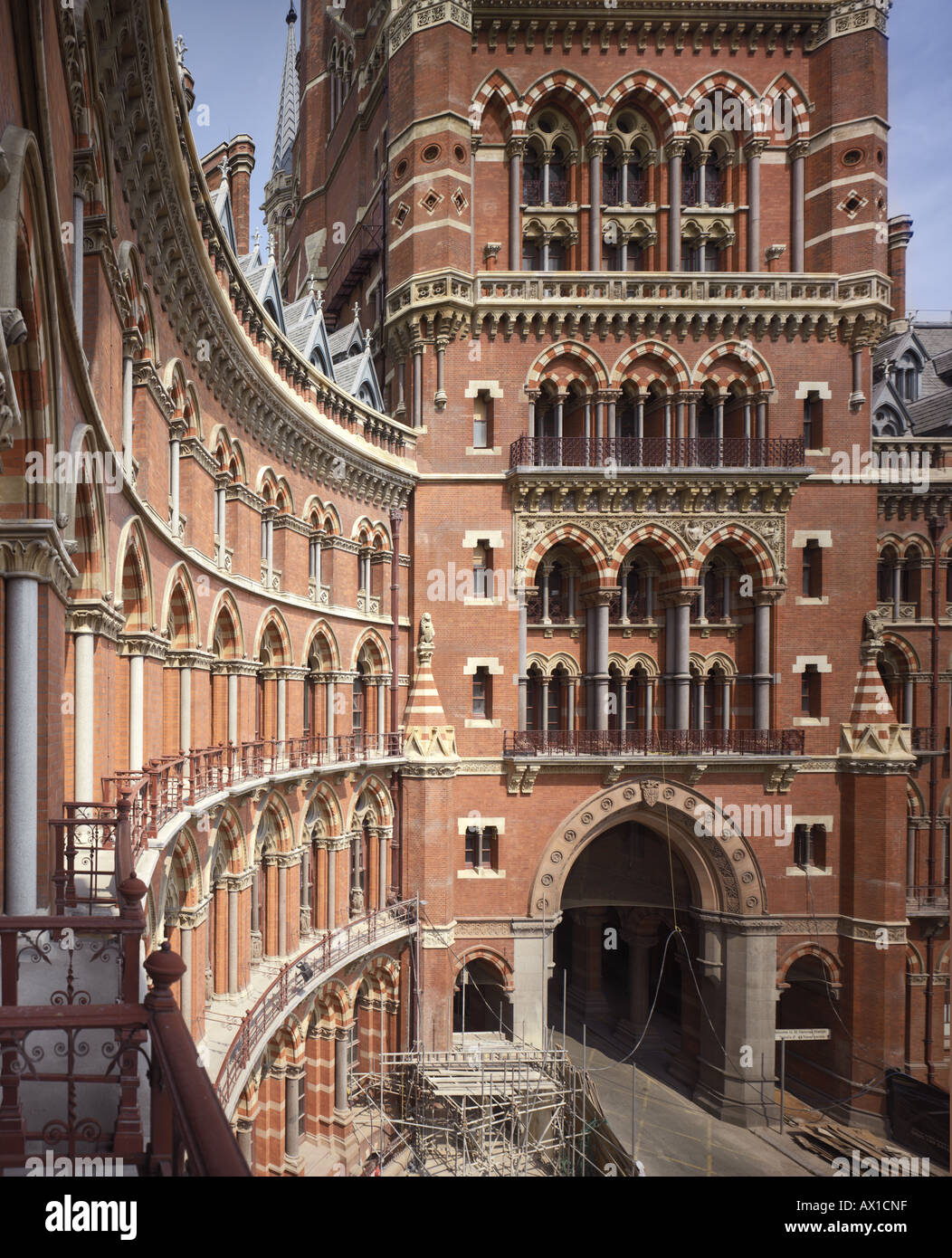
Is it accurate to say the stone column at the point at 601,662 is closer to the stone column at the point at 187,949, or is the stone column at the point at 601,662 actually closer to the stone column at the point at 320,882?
the stone column at the point at 320,882

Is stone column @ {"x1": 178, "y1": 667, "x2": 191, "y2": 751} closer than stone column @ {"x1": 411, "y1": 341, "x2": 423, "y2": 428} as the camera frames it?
Yes

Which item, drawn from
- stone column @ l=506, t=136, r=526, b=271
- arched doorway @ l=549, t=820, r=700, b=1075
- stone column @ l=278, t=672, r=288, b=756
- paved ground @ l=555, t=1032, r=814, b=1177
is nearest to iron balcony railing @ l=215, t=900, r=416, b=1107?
stone column @ l=278, t=672, r=288, b=756

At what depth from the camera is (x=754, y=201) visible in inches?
1006

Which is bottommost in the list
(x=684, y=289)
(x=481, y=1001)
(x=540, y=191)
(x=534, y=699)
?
(x=481, y=1001)

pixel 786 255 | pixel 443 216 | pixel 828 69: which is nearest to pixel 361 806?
pixel 443 216

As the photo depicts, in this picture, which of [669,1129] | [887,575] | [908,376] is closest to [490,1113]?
[669,1129]

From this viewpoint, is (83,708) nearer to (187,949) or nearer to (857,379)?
(187,949)

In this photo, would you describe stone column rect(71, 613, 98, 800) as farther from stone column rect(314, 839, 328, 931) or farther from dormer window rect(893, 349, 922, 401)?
dormer window rect(893, 349, 922, 401)

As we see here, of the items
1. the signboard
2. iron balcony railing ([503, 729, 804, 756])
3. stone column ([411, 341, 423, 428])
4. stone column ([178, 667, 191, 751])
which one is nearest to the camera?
stone column ([178, 667, 191, 751])

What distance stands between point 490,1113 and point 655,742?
36.5 feet

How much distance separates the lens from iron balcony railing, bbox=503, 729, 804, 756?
24000mm

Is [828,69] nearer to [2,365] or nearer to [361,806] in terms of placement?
[361,806]

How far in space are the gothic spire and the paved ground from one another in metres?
46.4

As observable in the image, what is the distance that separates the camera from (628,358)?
24641 millimetres
